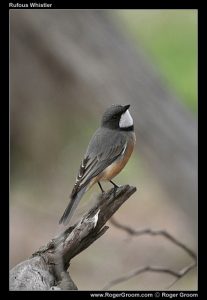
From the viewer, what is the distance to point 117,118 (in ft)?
15.0

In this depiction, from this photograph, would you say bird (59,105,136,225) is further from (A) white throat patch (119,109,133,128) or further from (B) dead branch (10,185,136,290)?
(B) dead branch (10,185,136,290)

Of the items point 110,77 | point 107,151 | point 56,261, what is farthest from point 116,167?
point 110,77

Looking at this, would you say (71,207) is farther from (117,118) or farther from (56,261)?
(117,118)

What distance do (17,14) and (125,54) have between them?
1.11 metres

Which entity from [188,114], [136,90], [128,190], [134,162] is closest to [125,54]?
[136,90]

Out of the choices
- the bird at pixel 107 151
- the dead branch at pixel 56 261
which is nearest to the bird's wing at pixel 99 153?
the bird at pixel 107 151

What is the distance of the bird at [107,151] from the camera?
4.11 meters

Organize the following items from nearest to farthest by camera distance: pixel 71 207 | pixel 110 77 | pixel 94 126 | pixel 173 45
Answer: pixel 71 207
pixel 110 77
pixel 94 126
pixel 173 45

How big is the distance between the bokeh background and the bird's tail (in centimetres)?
251

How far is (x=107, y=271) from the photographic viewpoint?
718 cm

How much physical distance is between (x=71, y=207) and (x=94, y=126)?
477 cm

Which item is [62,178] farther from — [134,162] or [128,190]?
[128,190]

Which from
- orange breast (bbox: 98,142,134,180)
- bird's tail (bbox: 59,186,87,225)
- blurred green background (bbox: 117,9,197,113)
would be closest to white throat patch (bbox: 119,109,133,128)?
orange breast (bbox: 98,142,134,180)

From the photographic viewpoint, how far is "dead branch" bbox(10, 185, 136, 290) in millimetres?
3213
